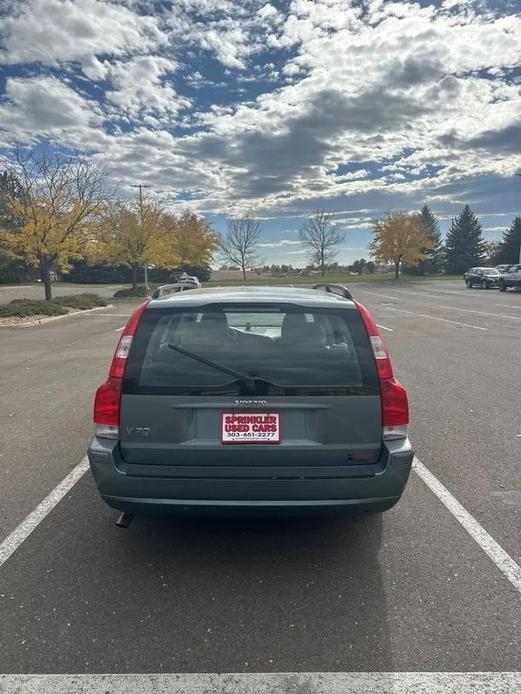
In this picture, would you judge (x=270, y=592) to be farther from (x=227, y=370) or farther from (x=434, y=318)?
(x=434, y=318)

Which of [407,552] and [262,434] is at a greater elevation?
[262,434]

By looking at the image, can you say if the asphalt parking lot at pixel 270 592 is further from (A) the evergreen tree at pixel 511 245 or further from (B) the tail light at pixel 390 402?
(A) the evergreen tree at pixel 511 245

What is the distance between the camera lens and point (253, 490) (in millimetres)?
2557

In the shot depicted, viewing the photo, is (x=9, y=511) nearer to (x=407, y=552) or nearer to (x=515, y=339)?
(x=407, y=552)

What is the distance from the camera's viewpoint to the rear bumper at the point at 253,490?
255 centimetres

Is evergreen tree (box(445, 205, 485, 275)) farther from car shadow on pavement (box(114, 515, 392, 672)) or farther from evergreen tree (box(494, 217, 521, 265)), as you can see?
car shadow on pavement (box(114, 515, 392, 672))

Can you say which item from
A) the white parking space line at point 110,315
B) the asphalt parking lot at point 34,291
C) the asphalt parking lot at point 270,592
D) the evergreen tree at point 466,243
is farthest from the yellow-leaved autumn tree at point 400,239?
the asphalt parking lot at point 270,592

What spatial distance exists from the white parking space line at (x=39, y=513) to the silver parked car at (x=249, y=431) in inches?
34.1

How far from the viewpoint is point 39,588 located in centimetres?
256

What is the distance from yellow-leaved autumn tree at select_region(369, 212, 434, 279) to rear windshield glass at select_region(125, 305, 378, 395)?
50.6 m

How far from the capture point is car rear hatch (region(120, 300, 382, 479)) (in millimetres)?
2562

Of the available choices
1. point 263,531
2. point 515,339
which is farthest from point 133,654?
point 515,339

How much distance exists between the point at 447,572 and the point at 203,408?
67.0 inches

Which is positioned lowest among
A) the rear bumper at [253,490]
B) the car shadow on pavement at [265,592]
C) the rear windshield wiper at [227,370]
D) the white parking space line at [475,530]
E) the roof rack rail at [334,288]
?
the white parking space line at [475,530]
